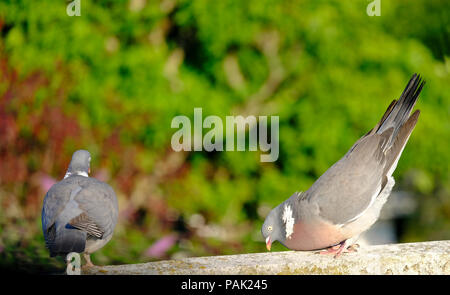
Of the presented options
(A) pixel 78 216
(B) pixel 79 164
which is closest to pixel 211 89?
(B) pixel 79 164

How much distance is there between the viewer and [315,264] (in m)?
2.31

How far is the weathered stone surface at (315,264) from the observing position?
2.29 m

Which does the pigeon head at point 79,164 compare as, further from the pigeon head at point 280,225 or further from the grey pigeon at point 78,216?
the pigeon head at point 280,225

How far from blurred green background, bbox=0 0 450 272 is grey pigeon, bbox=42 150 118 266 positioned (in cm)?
212

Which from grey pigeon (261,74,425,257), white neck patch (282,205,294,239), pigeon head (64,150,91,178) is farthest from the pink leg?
pigeon head (64,150,91,178)

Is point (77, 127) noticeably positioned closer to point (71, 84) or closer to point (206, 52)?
point (71, 84)

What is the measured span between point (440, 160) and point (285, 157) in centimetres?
149

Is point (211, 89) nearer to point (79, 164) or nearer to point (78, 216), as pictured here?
point (79, 164)

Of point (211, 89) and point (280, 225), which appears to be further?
point (211, 89)

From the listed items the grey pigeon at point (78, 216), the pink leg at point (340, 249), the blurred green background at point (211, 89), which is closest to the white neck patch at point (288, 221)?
the pink leg at point (340, 249)

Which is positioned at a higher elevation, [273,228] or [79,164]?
[79,164]

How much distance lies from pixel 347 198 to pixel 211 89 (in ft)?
11.3

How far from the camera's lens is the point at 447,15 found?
6074mm

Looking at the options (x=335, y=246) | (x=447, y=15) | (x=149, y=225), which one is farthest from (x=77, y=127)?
(x=447, y=15)
